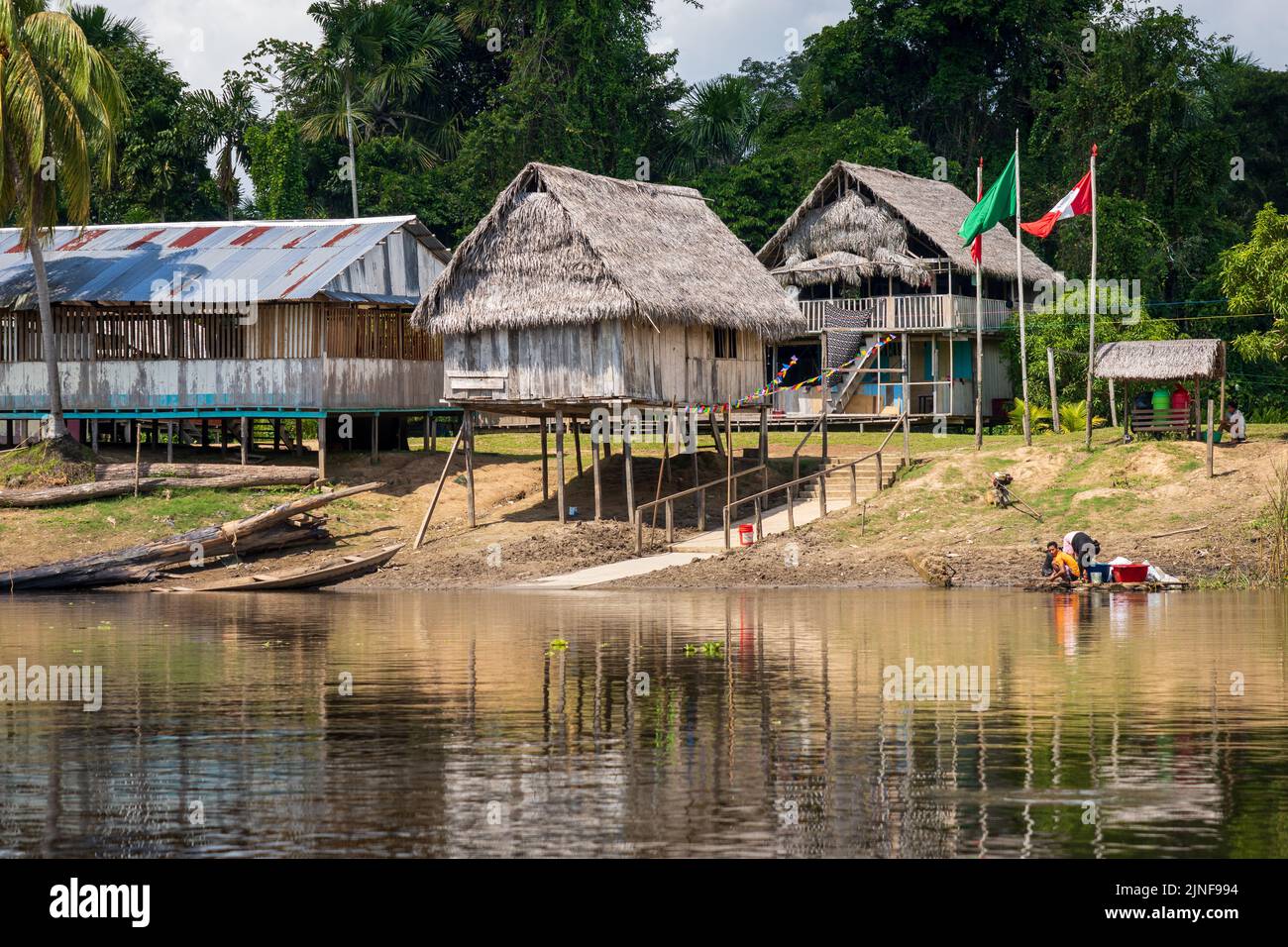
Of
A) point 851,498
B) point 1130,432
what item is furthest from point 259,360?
point 1130,432

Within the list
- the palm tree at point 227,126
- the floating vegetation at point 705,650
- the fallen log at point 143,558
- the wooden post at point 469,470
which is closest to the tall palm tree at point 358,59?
the palm tree at point 227,126

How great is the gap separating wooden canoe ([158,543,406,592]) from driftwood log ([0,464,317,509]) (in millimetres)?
4782

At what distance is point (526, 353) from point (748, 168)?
2160 centimetres

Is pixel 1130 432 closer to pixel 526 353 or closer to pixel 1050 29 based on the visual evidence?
pixel 526 353

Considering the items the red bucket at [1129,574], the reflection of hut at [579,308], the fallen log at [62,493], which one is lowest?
the red bucket at [1129,574]

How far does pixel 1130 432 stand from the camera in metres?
36.6

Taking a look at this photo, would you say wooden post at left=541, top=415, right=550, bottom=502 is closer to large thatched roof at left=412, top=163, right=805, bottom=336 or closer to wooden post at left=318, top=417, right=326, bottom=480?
large thatched roof at left=412, top=163, right=805, bottom=336

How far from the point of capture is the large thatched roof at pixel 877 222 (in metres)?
47.1

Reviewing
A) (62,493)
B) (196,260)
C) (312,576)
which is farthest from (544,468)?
(62,493)

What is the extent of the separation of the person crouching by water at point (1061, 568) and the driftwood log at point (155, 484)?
53.5 feet

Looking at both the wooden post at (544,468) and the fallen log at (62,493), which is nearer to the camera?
the fallen log at (62,493)

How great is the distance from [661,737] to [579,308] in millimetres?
20200

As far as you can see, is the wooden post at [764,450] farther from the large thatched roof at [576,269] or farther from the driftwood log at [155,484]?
the driftwood log at [155,484]

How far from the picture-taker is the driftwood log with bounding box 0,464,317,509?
3647 centimetres
